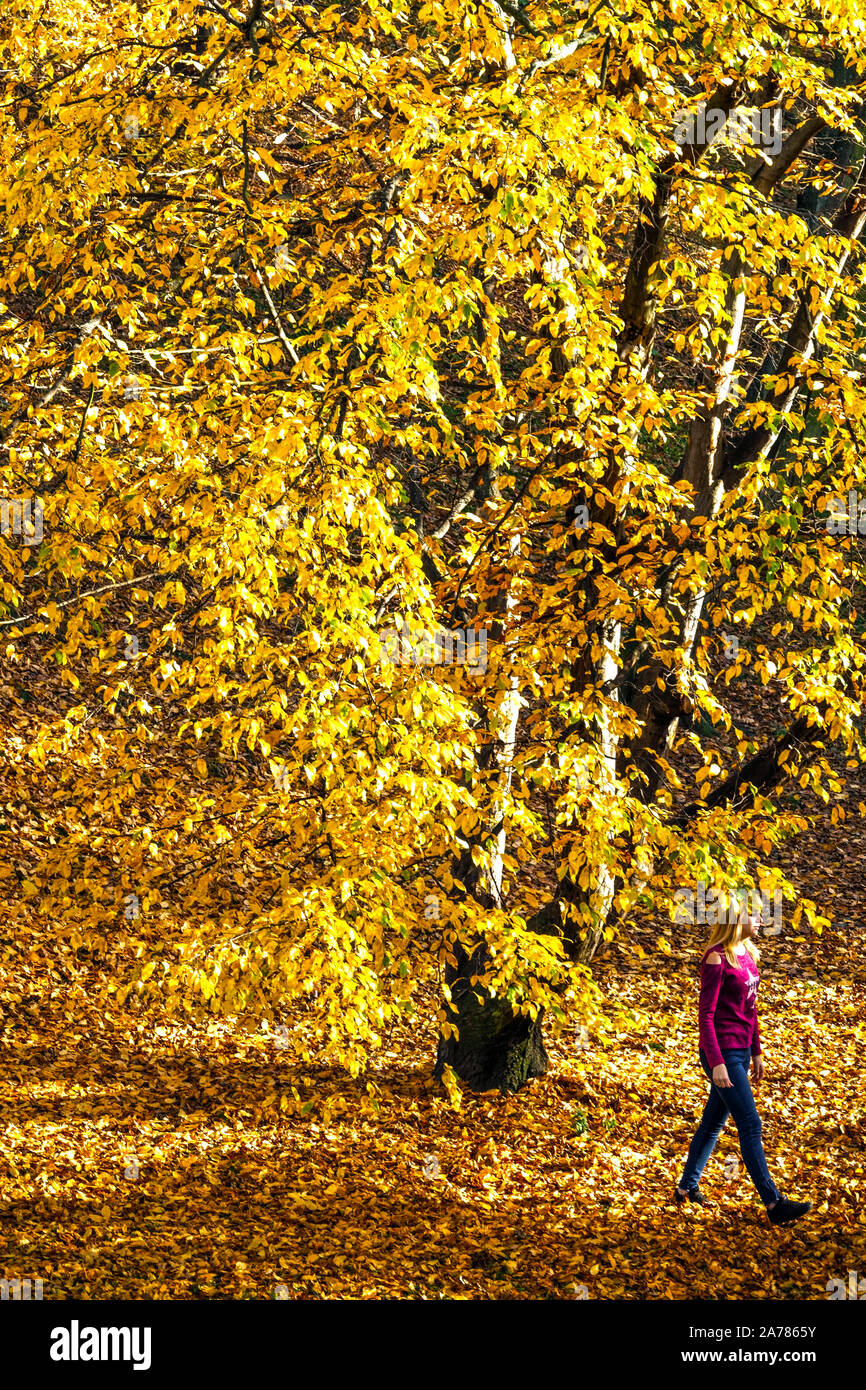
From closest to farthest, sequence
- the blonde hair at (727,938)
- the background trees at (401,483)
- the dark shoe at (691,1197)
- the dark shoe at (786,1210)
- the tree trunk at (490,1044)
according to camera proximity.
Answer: the background trees at (401,483) → the dark shoe at (786,1210) → the blonde hair at (727,938) → the dark shoe at (691,1197) → the tree trunk at (490,1044)

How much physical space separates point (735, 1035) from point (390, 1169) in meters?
2.40

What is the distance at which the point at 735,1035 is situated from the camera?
6020mm

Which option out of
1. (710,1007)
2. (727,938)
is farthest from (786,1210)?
(727,938)

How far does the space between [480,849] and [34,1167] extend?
310 cm

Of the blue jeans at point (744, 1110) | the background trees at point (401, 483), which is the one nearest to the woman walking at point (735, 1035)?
the blue jeans at point (744, 1110)

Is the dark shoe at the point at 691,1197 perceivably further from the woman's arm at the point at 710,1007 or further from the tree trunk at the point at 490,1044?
the tree trunk at the point at 490,1044

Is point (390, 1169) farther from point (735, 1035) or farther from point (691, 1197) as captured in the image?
point (735, 1035)

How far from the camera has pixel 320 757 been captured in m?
5.75

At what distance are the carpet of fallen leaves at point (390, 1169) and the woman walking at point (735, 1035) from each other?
24.7 inches

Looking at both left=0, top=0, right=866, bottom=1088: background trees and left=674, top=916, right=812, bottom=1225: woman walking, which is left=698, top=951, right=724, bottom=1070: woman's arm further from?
left=0, top=0, right=866, bottom=1088: background trees

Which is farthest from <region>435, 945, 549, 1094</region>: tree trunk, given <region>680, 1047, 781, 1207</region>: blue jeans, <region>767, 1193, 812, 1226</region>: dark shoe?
<region>767, 1193, 812, 1226</region>: dark shoe

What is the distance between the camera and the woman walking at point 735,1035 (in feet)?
19.4

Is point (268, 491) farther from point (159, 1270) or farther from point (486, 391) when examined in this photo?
point (159, 1270)

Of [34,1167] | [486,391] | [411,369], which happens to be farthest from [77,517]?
[34,1167]
